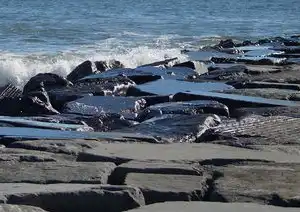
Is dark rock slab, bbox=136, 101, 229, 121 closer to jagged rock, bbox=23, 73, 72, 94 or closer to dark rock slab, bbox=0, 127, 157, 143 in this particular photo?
dark rock slab, bbox=0, 127, 157, 143

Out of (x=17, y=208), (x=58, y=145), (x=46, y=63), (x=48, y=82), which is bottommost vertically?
(x=46, y=63)

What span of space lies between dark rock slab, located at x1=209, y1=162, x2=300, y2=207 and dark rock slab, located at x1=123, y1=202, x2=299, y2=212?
0.10m

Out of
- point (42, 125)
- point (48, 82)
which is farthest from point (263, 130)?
point (48, 82)

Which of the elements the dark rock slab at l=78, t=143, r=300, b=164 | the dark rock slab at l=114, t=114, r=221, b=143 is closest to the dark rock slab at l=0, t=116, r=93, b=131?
the dark rock slab at l=114, t=114, r=221, b=143

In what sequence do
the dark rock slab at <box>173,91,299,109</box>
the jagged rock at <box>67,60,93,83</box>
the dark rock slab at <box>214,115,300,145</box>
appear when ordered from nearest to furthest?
the dark rock slab at <box>214,115,300,145</box>, the dark rock slab at <box>173,91,299,109</box>, the jagged rock at <box>67,60,93,83</box>

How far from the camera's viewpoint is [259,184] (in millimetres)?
3322

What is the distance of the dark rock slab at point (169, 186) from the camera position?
123 inches

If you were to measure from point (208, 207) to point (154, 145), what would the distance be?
1.21 m

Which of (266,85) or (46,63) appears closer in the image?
(266,85)

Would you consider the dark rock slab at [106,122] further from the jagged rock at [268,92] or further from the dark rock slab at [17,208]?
the dark rock slab at [17,208]

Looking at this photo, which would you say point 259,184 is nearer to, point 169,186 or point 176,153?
point 169,186

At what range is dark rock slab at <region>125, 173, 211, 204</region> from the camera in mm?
3123

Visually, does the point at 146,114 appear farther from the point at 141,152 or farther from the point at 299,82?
the point at 299,82

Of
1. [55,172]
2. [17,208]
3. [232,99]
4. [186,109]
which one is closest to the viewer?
[17,208]
